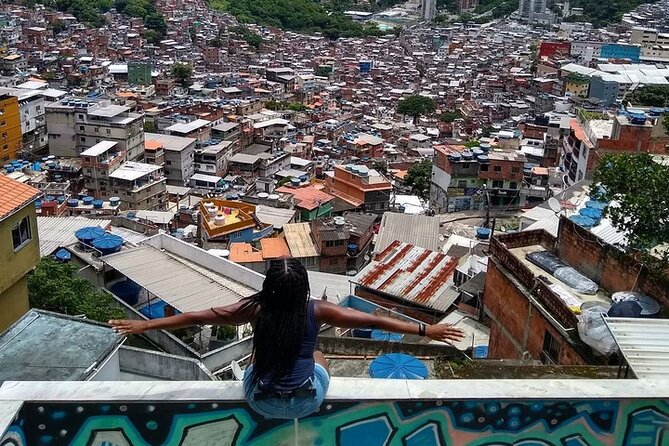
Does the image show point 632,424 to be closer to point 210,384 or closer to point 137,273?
point 210,384

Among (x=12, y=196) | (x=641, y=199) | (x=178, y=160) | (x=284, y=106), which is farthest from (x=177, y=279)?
(x=284, y=106)

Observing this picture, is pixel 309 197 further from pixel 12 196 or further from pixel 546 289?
pixel 546 289

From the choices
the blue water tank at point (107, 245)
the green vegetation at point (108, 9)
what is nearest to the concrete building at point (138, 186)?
the blue water tank at point (107, 245)

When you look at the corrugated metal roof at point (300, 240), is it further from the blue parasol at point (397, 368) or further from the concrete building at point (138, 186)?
the blue parasol at point (397, 368)

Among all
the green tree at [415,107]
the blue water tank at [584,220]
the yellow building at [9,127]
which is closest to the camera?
the blue water tank at [584,220]

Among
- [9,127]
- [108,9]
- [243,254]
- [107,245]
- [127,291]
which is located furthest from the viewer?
[108,9]
